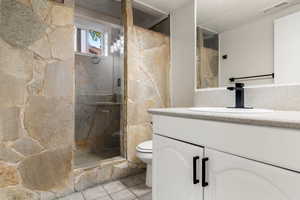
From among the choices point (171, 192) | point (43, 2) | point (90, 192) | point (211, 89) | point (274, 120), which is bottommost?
point (90, 192)

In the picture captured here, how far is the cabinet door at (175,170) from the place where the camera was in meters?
0.85

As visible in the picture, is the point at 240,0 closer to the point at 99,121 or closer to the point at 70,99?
the point at 70,99

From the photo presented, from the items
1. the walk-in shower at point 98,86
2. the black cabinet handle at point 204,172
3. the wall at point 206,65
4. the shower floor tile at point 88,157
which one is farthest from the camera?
the walk-in shower at point 98,86

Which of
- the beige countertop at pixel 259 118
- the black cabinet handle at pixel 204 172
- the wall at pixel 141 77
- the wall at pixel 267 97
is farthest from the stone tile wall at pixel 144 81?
the black cabinet handle at pixel 204 172

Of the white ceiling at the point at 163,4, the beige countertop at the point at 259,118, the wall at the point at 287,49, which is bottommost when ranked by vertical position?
the beige countertop at the point at 259,118

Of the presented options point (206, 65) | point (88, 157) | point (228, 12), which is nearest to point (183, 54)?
point (206, 65)

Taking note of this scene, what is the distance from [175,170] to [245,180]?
401 millimetres

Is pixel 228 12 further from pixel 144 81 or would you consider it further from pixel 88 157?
pixel 88 157

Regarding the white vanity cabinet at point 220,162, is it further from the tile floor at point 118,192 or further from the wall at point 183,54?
the wall at point 183,54

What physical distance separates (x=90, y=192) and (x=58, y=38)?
1.53m

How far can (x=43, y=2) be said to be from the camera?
59.1 inches

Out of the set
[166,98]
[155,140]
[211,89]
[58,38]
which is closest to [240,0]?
[211,89]

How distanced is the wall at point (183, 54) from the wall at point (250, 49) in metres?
0.40

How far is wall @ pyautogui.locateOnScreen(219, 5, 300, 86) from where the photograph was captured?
1134mm
